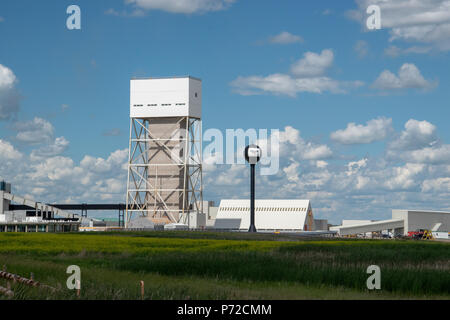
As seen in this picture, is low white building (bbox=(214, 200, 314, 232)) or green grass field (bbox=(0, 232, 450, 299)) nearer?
green grass field (bbox=(0, 232, 450, 299))

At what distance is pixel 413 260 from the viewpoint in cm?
4753

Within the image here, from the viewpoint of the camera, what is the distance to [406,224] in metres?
147

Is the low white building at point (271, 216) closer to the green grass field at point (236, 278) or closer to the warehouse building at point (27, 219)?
the warehouse building at point (27, 219)

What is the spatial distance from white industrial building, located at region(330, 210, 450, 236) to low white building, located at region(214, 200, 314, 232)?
8.19m

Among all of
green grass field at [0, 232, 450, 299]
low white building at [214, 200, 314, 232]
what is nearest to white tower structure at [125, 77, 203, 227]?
low white building at [214, 200, 314, 232]

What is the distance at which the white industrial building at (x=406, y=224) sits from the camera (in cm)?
14162

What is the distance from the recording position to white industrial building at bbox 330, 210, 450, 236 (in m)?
142

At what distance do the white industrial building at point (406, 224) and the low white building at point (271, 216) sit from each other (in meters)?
8.19

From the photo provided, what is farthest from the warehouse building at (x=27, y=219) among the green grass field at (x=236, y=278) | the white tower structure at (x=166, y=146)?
the green grass field at (x=236, y=278)

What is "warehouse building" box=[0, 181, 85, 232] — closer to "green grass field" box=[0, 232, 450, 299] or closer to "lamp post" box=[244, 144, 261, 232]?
"lamp post" box=[244, 144, 261, 232]
